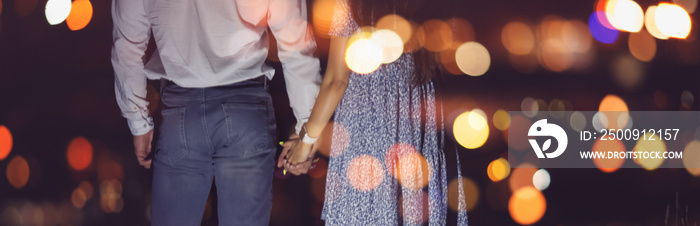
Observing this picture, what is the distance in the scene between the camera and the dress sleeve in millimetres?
1665

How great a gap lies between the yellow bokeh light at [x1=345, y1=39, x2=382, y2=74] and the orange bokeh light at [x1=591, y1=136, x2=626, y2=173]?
1.67 m

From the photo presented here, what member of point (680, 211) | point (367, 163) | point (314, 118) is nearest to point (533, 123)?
point (680, 211)

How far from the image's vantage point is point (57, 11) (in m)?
2.61

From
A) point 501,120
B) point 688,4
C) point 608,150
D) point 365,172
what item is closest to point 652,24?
point 688,4

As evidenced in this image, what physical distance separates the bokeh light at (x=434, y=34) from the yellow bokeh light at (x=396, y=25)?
45 millimetres

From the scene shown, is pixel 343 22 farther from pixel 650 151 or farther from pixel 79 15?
pixel 650 151

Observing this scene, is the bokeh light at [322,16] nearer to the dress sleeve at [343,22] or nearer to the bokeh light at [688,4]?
the dress sleeve at [343,22]

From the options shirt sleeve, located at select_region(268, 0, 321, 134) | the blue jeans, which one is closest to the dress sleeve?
shirt sleeve, located at select_region(268, 0, 321, 134)

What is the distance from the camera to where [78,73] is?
2.55m

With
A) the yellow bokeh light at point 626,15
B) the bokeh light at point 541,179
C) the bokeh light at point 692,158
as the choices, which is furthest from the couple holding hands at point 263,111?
the bokeh light at point 692,158

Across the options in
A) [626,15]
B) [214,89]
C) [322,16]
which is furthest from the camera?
[626,15]

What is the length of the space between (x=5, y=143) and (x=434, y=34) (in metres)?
2.44

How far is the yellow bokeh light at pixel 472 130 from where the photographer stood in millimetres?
2564

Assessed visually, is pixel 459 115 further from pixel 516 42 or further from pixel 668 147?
pixel 668 147
